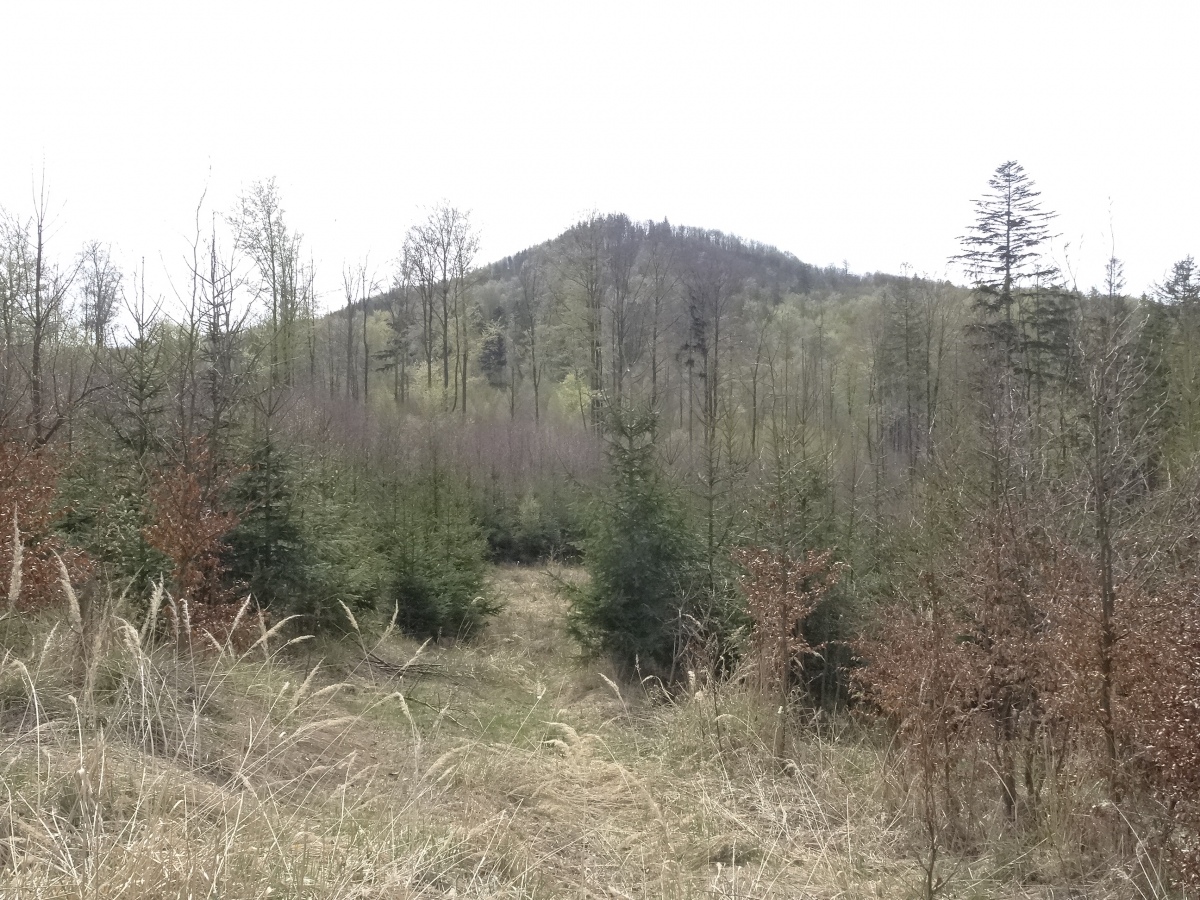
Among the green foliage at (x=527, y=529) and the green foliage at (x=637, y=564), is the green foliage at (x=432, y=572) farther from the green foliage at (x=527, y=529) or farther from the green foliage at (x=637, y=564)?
the green foliage at (x=527, y=529)

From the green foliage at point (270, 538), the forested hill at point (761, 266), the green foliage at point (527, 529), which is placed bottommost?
the green foliage at point (527, 529)

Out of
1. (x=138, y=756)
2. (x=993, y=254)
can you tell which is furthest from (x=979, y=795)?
(x=993, y=254)

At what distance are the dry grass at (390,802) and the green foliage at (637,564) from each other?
4.04 m

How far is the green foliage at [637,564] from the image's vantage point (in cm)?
1272

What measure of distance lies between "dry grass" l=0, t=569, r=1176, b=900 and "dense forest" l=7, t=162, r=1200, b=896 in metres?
0.43

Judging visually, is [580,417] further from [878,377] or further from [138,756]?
[138,756]

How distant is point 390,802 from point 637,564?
8745 millimetres

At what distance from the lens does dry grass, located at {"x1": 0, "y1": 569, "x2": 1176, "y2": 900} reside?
2.84 metres

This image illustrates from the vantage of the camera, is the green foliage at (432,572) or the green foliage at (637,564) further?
the green foliage at (432,572)

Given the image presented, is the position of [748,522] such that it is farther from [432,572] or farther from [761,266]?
[761,266]

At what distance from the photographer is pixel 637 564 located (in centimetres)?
1271

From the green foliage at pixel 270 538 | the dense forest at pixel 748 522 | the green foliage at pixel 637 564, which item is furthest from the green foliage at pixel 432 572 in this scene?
the green foliage at pixel 270 538

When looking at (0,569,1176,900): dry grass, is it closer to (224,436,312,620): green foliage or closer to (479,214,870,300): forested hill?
(224,436,312,620): green foliage

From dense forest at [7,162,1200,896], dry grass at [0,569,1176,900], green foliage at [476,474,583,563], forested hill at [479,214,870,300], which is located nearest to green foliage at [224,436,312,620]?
dense forest at [7,162,1200,896]
